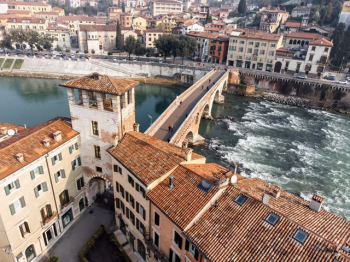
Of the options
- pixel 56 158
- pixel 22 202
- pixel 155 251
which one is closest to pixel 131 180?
pixel 155 251

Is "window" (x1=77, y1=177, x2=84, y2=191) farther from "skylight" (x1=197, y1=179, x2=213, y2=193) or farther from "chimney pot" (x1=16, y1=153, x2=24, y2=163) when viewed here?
"skylight" (x1=197, y1=179, x2=213, y2=193)

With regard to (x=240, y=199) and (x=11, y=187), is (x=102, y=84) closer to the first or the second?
(x=11, y=187)

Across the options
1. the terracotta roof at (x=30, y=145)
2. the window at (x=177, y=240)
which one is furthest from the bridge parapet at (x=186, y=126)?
the window at (x=177, y=240)

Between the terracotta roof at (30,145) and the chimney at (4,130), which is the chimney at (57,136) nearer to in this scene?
the terracotta roof at (30,145)

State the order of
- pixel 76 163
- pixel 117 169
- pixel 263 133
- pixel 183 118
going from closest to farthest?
pixel 117 169 < pixel 76 163 < pixel 183 118 < pixel 263 133

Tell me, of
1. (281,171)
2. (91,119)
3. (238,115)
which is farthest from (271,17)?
(91,119)

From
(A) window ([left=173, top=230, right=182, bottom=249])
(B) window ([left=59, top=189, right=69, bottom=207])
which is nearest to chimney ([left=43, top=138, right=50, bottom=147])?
(B) window ([left=59, top=189, right=69, bottom=207])

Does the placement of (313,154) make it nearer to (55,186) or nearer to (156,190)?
(156,190)
